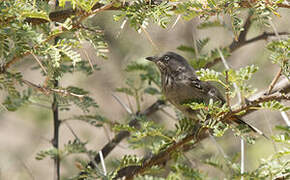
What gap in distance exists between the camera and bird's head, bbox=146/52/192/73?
443cm

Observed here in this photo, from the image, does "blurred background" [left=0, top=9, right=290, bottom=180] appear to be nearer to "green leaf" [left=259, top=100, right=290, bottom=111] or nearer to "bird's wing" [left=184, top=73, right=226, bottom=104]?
"bird's wing" [left=184, top=73, right=226, bottom=104]

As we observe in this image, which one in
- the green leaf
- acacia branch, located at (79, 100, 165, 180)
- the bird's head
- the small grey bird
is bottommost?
acacia branch, located at (79, 100, 165, 180)

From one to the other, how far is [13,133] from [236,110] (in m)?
8.19

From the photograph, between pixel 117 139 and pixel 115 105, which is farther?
pixel 115 105

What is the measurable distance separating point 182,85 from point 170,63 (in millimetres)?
413

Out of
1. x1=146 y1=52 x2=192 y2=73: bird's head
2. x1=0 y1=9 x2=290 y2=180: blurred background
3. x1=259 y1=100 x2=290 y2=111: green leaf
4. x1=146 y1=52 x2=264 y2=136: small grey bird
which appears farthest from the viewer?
x1=0 y1=9 x2=290 y2=180: blurred background

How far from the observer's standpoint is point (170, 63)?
4.50 m

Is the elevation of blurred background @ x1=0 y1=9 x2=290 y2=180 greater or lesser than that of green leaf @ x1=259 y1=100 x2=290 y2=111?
lesser

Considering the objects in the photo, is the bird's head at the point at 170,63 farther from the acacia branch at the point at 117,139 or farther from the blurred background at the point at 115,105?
the blurred background at the point at 115,105

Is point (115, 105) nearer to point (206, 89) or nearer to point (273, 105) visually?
point (206, 89)

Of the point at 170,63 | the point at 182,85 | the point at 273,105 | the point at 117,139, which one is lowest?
the point at 117,139

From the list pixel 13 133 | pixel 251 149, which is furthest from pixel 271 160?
pixel 13 133

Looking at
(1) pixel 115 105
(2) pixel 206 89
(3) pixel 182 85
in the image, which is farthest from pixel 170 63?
(1) pixel 115 105

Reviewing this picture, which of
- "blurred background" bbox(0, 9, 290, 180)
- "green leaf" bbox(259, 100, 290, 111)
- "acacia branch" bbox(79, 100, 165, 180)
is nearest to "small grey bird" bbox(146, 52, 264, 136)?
"acacia branch" bbox(79, 100, 165, 180)
